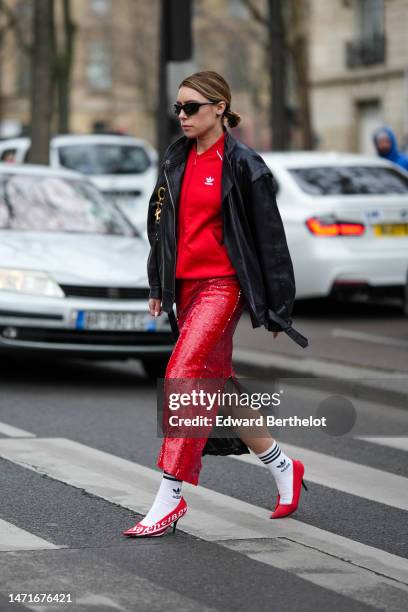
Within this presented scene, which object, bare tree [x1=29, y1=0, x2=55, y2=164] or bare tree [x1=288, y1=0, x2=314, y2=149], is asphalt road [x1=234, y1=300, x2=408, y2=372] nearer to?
bare tree [x1=29, y1=0, x2=55, y2=164]

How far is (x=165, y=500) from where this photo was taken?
598 centimetres

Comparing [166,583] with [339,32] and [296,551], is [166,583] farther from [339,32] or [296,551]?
[339,32]

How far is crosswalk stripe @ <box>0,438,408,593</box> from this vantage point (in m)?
5.77

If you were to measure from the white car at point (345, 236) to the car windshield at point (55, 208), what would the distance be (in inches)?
124

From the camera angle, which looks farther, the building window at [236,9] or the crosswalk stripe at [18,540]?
the building window at [236,9]

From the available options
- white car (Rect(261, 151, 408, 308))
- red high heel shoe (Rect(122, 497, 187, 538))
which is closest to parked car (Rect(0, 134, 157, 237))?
white car (Rect(261, 151, 408, 308))

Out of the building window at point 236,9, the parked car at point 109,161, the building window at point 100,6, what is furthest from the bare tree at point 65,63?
the building window at point 100,6

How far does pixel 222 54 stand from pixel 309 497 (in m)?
57.3

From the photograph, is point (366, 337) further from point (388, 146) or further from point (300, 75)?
point (300, 75)

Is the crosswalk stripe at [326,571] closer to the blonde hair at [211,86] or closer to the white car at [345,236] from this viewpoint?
the blonde hair at [211,86]

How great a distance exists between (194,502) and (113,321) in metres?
3.61

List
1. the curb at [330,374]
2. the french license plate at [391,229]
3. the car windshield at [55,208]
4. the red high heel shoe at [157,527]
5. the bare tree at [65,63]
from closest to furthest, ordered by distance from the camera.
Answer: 1. the red high heel shoe at [157,527]
2. the curb at [330,374]
3. the car windshield at [55,208]
4. the french license plate at [391,229]
5. the bare tree at [65,63]

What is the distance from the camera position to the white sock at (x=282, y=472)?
20.9 ft

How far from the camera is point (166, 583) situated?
17.2 ft
